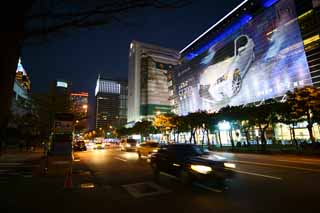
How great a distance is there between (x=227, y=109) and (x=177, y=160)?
124 feet

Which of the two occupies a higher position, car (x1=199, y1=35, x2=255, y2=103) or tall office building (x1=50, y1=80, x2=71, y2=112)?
car (x1=199, y1=35, x2=255, y2=103)

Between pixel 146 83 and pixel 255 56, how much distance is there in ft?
312

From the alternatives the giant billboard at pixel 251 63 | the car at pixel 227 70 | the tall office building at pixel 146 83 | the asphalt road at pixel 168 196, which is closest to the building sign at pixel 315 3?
the giant billboard at pixel 251 63

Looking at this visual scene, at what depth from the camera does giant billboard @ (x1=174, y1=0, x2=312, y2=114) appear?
58.9 metres

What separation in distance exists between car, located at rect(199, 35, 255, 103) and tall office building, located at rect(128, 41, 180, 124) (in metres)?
59.7

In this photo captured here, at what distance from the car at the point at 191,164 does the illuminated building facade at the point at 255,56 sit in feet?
165

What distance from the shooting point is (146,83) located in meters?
159

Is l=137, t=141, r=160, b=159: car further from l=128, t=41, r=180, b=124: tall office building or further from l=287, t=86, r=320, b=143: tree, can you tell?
l=128, t=41, r=180, b=124: tall office building

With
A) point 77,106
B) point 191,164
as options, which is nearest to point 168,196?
point 191,164

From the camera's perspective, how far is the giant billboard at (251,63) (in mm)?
58906

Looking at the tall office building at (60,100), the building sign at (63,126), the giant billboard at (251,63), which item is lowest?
the building sign at (63,126)

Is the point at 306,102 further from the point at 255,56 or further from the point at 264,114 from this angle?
the point at 255,56

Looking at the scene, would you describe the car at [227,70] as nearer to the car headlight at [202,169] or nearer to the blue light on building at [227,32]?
the blue light on building at [227,32]

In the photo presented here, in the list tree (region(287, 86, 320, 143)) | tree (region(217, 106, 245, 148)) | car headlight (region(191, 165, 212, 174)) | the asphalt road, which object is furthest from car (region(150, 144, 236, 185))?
tree (region(217, 106, 245, 148))
